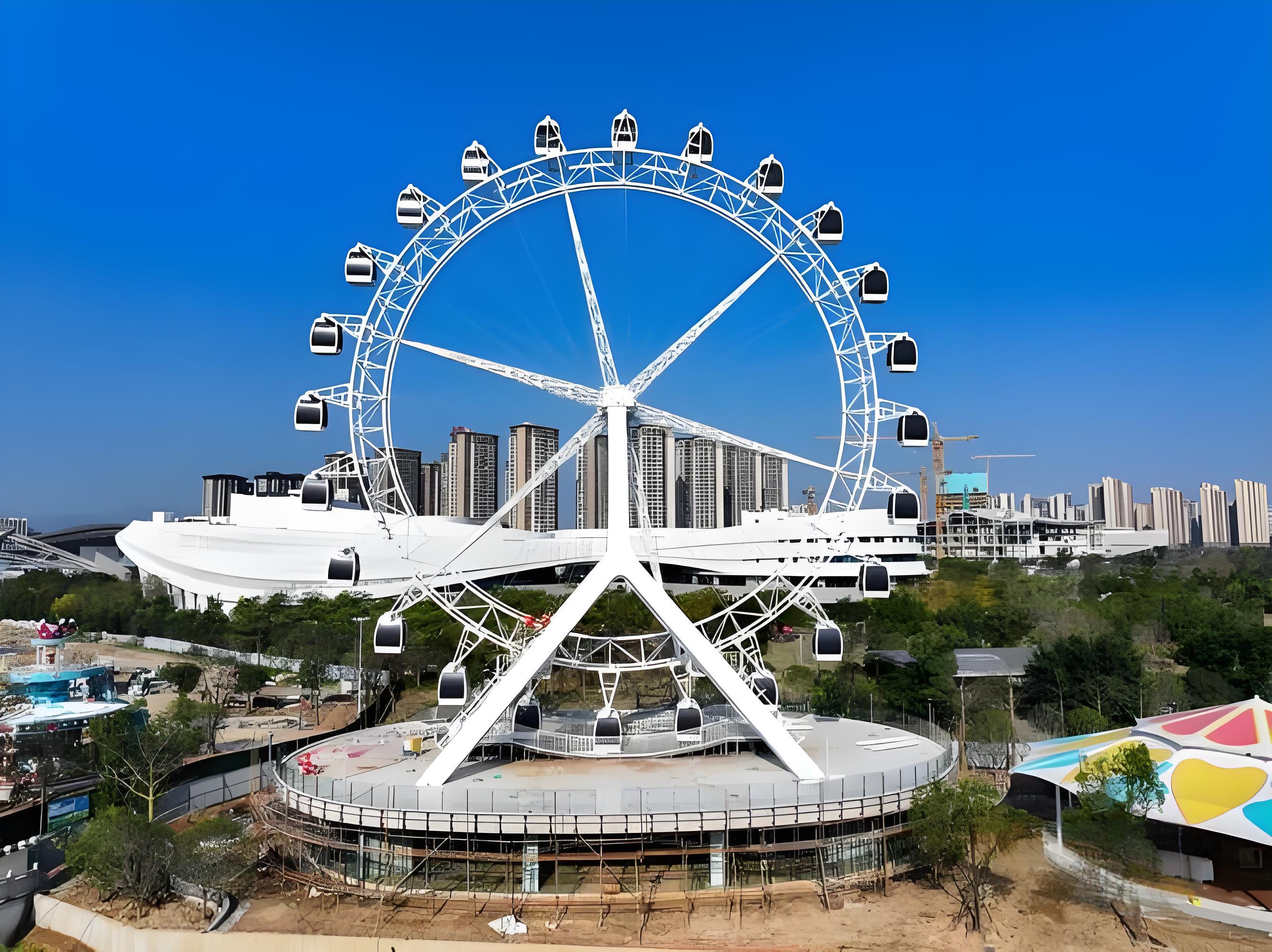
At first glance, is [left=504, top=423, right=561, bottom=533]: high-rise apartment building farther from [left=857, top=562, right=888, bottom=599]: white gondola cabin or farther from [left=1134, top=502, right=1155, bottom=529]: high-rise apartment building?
[left=1134, top=502, right=1155, bottom=529]: high-rise apartment building

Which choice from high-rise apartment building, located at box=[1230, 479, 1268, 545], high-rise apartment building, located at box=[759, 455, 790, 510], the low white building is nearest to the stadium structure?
high-rise apartment building, located at box=[759, 455, 790, 510]

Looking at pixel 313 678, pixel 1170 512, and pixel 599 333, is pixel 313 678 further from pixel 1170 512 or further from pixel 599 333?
pixel 1170 512

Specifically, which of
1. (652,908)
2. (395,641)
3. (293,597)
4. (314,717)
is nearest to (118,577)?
(293,597)

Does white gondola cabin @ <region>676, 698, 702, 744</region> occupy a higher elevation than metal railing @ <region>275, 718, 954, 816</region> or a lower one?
higher

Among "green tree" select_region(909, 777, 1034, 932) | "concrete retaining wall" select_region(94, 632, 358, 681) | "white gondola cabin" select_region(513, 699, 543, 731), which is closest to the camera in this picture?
"green tree" select_region(909, 777, 1034, 932)

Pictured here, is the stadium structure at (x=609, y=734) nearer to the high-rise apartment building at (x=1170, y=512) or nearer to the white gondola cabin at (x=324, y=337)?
Answer: the white gondola cabin at (x=324, y=337)

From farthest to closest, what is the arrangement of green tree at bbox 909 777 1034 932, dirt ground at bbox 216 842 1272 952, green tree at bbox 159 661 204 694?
1. green tree at bbox 159 661 204 694
2. green tree at bbox 909 777 1034 932
3. dirt ground at bbox 216 842 1272 952
